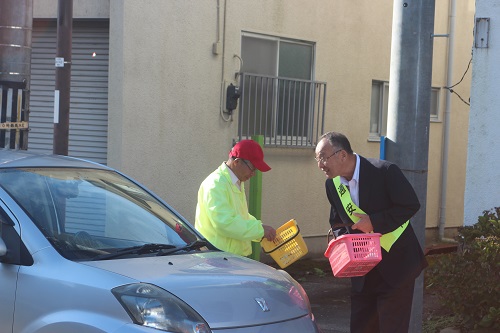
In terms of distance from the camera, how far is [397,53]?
6.56 metres

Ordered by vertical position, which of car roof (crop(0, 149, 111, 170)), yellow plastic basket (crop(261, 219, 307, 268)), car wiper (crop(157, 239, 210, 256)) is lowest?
yellow plastic basket (crop(261, 219, 307, 268))

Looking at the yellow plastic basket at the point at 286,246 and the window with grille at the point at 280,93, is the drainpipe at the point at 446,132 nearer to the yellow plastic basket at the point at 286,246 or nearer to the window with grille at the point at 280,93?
the window with grille at the point at 280,93

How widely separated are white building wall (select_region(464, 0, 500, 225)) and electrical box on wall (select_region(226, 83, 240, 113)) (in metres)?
3.60

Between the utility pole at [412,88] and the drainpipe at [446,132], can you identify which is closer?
the utility pole at [412,88]

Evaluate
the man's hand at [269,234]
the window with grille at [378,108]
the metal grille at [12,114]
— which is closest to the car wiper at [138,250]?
the man's hand at [269,234]

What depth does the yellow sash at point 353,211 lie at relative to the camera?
584cm

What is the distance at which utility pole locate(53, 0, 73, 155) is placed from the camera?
8414 mm

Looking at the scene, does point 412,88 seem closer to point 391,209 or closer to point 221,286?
point 391,209

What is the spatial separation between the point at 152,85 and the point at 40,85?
1.65 m

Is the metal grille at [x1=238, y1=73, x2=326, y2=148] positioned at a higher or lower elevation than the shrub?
higher

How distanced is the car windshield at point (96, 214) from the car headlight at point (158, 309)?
1.54 feet

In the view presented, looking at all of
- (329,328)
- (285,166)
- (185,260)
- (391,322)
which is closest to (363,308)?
(391,322)

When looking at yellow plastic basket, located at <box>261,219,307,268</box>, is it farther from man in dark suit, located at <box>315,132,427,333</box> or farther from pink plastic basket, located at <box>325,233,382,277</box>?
pink plastic basket, located at <box>325,233,382,277</box>

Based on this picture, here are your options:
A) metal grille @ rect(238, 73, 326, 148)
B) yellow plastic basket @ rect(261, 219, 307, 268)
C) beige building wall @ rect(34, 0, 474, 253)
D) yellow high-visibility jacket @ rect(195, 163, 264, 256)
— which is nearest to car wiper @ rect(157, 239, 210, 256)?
yellow high-visibility jacket @ rect(195, 163, 264, 256)
